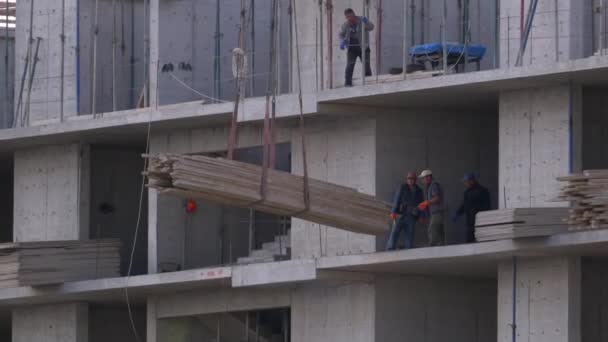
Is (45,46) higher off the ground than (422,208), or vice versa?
(45,46)

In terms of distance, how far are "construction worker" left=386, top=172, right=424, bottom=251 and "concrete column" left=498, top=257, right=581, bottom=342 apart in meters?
1.96

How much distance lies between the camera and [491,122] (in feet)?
127

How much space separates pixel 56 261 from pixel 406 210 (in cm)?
898

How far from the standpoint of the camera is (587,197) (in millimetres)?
31953

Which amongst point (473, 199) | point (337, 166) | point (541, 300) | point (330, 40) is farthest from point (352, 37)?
point (541, 300)

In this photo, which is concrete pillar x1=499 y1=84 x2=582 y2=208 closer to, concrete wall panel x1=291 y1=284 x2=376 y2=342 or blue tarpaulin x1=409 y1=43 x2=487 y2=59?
blue tarpaulin x1=409 y1=43 x2=487 y2=59

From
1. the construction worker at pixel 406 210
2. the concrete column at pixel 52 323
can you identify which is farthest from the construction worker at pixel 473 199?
the concrete column at pixel 52 323

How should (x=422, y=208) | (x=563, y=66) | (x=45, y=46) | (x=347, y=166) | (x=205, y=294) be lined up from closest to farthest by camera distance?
(x=563, y=66), (x=422, y=208), (x=347, y=166), (x=205, y=294), (x=45, y=46)

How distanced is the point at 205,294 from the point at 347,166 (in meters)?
4.75

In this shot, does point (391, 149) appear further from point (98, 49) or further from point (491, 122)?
point (98, 49)

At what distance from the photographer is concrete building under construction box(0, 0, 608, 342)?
113 feet

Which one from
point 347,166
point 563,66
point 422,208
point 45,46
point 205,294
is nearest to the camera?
point 563,66

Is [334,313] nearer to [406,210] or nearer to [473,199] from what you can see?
[406,210]

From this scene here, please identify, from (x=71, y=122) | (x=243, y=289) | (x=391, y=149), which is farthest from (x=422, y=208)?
(x=71, y=122)
